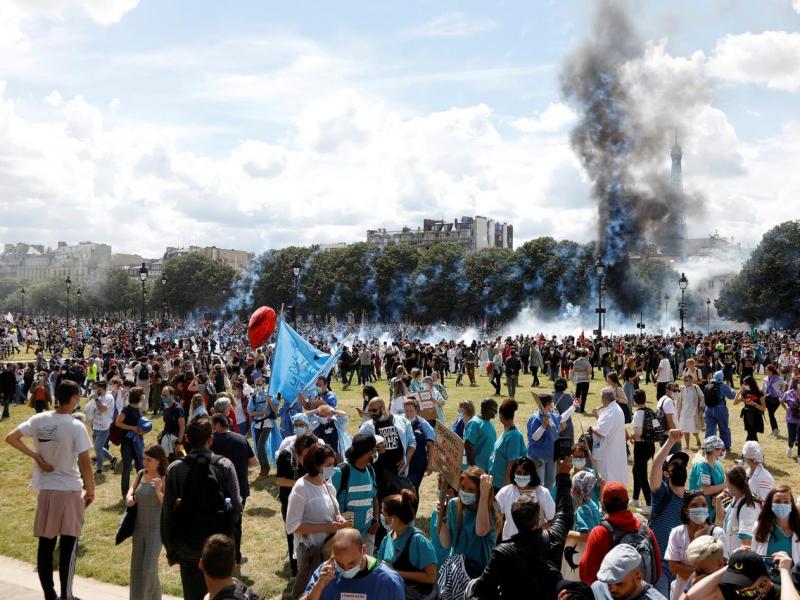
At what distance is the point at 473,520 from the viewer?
5.70 metres

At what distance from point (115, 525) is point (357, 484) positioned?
18.8ft

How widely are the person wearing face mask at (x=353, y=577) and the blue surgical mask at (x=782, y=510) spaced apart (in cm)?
301

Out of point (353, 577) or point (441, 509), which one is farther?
point (441, 509)

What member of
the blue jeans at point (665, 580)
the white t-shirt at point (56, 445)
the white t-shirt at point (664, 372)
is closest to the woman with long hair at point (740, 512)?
the blue jeans at point (665, 580)

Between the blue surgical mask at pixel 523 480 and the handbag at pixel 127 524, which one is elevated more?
the blue surgical mask at pixel 523 480

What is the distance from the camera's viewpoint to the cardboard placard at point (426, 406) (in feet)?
34.6

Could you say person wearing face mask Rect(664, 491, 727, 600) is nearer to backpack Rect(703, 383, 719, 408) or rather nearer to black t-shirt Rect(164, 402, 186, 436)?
black t-shirt Rect(164, 402, 186, 436)

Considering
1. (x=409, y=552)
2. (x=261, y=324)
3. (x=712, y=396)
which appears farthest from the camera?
(x=261, y=324)

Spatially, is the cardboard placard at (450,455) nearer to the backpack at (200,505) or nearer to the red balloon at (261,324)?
the backpack at (200,505)

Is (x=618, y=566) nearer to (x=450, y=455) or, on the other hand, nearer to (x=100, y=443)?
(x=450, y=455)

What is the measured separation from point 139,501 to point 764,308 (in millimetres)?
78795

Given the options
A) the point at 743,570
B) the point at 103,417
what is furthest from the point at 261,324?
the point at 743,570

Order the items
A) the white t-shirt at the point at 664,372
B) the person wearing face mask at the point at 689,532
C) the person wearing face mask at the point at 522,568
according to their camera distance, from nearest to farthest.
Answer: the person wearing face mask at the point at 522,568 < the person wearing face mask at the point at 689,532 < the white t-shirt at the point at 664,372

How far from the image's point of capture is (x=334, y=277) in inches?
4053
